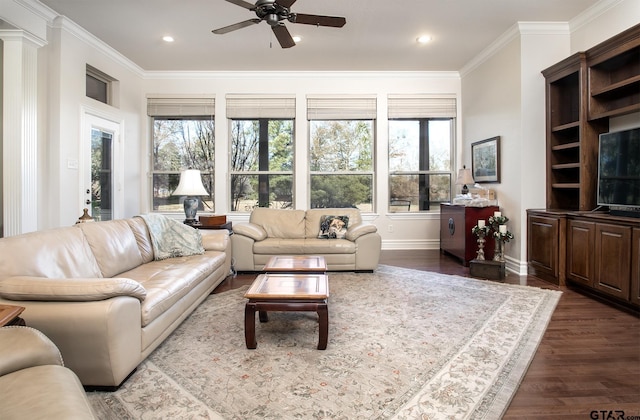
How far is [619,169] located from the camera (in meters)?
3.26

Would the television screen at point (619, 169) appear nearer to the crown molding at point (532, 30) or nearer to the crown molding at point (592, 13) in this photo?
the crown molding at point (592, 13)

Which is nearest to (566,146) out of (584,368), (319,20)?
(584,368)

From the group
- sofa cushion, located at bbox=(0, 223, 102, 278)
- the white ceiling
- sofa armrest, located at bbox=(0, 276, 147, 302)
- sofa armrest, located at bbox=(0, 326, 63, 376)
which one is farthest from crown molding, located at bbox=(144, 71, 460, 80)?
sofa armrest, located at bbox=(0, 326, 63, 376)

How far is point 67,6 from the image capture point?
383 cm

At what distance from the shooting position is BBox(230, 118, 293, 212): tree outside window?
610 cm

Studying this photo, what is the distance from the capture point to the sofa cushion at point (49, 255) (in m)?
1.95

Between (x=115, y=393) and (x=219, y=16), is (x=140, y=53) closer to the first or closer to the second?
(x=219, y=16)

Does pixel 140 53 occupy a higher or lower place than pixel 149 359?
higher

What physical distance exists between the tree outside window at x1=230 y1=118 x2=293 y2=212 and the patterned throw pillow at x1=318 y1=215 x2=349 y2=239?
1.52 m

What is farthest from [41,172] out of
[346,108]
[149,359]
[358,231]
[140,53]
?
[346,108]

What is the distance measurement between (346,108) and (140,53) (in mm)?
3285

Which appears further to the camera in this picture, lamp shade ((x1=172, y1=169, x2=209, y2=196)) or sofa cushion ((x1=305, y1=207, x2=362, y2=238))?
sofa cushion ((x1=305, y1=207, x2=362, y2=238))

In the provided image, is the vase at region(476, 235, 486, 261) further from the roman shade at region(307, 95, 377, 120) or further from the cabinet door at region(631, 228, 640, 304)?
the roman shade at region(307, 95, 377, 120)

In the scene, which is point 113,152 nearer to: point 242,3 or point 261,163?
point 261,163
